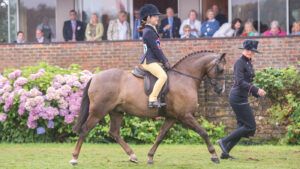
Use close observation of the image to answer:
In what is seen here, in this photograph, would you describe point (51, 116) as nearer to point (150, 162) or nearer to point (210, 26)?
point (150, 162)

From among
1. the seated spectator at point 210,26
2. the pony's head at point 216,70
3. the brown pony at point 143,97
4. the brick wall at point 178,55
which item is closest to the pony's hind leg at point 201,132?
the brown pony at point 143,97

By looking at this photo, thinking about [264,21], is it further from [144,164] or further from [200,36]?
[144,164]

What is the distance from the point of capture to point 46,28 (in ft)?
78.0

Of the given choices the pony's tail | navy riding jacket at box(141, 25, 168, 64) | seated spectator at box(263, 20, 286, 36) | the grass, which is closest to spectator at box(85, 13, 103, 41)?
seated spectator at box(263, 20, 286, 36)

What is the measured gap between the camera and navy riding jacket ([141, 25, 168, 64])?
13.8 m

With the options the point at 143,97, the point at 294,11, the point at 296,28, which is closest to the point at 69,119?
the point at 143,97

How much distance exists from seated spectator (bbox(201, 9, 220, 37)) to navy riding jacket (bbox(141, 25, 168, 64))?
289 inches

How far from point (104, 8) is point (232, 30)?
438 cm

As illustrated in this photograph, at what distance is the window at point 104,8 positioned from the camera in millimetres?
23609

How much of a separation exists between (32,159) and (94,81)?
6.29 feet

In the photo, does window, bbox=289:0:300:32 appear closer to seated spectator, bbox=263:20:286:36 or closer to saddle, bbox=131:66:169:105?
seated spectator, bbox=263:20:286:36

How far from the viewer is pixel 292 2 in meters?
22.2

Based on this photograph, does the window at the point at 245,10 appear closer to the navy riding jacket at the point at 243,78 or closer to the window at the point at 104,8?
the window at the point at 104,8

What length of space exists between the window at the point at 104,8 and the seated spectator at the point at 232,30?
142 inches
